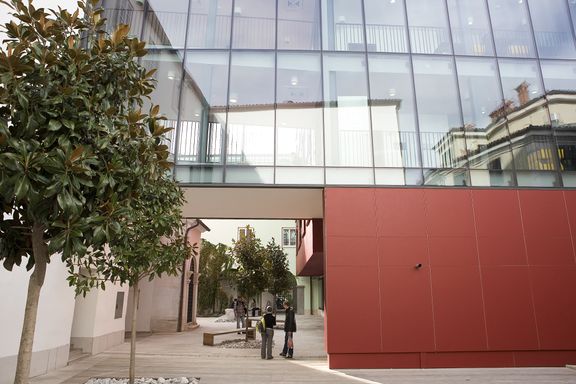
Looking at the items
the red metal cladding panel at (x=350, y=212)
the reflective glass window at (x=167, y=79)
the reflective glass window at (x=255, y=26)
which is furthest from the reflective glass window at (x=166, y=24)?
the red metal cladding panel at (x=350, y=212)

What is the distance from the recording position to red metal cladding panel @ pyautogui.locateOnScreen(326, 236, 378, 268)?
1068 centimetres

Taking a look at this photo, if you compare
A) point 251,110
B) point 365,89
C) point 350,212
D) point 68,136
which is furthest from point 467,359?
point 68,136

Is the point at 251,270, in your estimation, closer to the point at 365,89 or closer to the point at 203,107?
the point at 203,107

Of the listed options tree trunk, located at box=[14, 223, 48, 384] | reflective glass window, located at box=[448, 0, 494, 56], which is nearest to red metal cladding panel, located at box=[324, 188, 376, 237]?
reflective glass window, located at box=[448, 0, 494, 56]

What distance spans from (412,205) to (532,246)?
3547mm

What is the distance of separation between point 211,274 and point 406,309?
2550 cm

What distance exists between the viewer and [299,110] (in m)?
11.9

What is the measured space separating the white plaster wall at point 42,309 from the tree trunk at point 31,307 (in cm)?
468

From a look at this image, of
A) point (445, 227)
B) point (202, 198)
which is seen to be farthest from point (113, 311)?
point (445, 227)

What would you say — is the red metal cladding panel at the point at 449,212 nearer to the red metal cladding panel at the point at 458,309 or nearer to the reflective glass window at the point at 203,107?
the red metal cladding panel at the point at 458,309

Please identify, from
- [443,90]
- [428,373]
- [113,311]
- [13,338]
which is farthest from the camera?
[113,311]

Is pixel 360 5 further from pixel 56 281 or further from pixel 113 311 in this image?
pixel 113 311

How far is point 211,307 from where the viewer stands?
34.4m

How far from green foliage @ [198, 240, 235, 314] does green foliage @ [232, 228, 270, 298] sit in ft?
52.9
